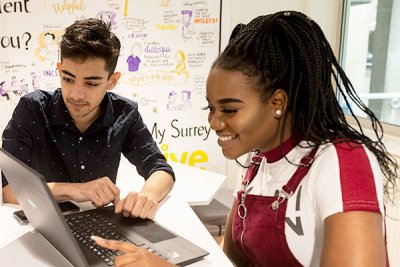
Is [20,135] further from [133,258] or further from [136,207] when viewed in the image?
[133,258]

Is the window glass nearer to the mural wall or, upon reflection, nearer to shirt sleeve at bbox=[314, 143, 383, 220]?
the mural wall

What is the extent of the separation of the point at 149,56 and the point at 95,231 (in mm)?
1688

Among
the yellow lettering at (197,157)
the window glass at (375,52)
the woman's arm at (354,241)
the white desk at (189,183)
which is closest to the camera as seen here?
the woman's arm at (354,241)

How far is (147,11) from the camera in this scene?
2.45 meters

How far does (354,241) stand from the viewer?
0.72 meters

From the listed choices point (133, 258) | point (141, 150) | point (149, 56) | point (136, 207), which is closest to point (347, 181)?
point (133, 258)

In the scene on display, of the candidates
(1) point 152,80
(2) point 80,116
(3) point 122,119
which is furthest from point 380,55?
(2) point 80,116

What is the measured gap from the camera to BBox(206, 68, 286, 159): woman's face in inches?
35.9

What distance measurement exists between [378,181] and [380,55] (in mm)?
2041

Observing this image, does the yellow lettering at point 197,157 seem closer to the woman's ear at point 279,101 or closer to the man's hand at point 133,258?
the woman's ear at point 279,101

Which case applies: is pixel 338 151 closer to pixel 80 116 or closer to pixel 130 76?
pixel 80 116

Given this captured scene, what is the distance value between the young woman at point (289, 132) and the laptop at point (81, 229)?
2.8 inches

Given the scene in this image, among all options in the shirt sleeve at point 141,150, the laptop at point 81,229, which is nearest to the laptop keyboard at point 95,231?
the laptop at point 81,229

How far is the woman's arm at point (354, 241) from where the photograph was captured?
717 millimetres
